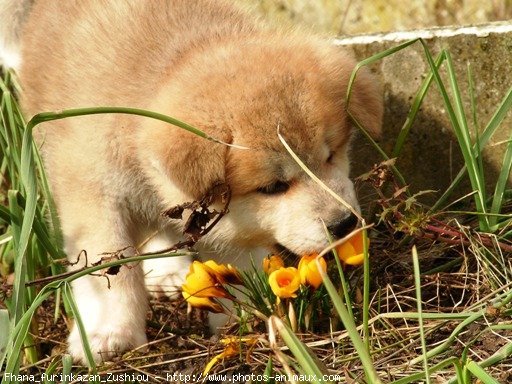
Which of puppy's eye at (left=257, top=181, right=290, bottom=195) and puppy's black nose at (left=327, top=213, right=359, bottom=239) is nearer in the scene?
puppy's black nose at (left=327, top=213, right=359, bottom=239)

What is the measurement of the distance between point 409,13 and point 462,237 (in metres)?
Answer: 3.24

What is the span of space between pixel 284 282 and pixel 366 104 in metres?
0.80

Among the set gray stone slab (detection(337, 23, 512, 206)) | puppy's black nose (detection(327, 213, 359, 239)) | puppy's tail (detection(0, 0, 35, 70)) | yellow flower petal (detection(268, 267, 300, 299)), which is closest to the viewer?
yellow flower petal (detection(268, 267, 300, 299))

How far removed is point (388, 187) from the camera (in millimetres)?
3906

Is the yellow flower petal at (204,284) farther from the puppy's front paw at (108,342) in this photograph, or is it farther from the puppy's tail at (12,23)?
the puppy's tail at (12,23)

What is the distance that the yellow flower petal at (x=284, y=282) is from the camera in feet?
8.96

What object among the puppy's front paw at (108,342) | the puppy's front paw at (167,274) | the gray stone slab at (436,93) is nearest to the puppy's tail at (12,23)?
the puppy's front paw at (167,274)

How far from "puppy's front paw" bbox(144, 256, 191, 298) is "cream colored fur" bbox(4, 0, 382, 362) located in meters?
0.38

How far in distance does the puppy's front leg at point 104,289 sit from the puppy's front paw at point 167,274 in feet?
2.03

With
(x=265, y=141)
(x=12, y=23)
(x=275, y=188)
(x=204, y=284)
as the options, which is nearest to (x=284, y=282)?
(x=204, y=284)

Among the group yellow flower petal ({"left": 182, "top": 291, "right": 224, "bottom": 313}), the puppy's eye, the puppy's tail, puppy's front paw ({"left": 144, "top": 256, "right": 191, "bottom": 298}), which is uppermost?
the puppy's tail

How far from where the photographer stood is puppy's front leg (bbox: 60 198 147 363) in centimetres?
314

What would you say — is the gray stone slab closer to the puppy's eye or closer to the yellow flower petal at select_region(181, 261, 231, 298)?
the puppy's eye

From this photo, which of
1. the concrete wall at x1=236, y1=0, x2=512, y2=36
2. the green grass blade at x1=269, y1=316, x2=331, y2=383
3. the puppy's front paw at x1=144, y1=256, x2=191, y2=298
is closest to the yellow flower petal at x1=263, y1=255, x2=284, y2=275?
the green grass blade at x1=269, y1=316, x2=331, y2=383
